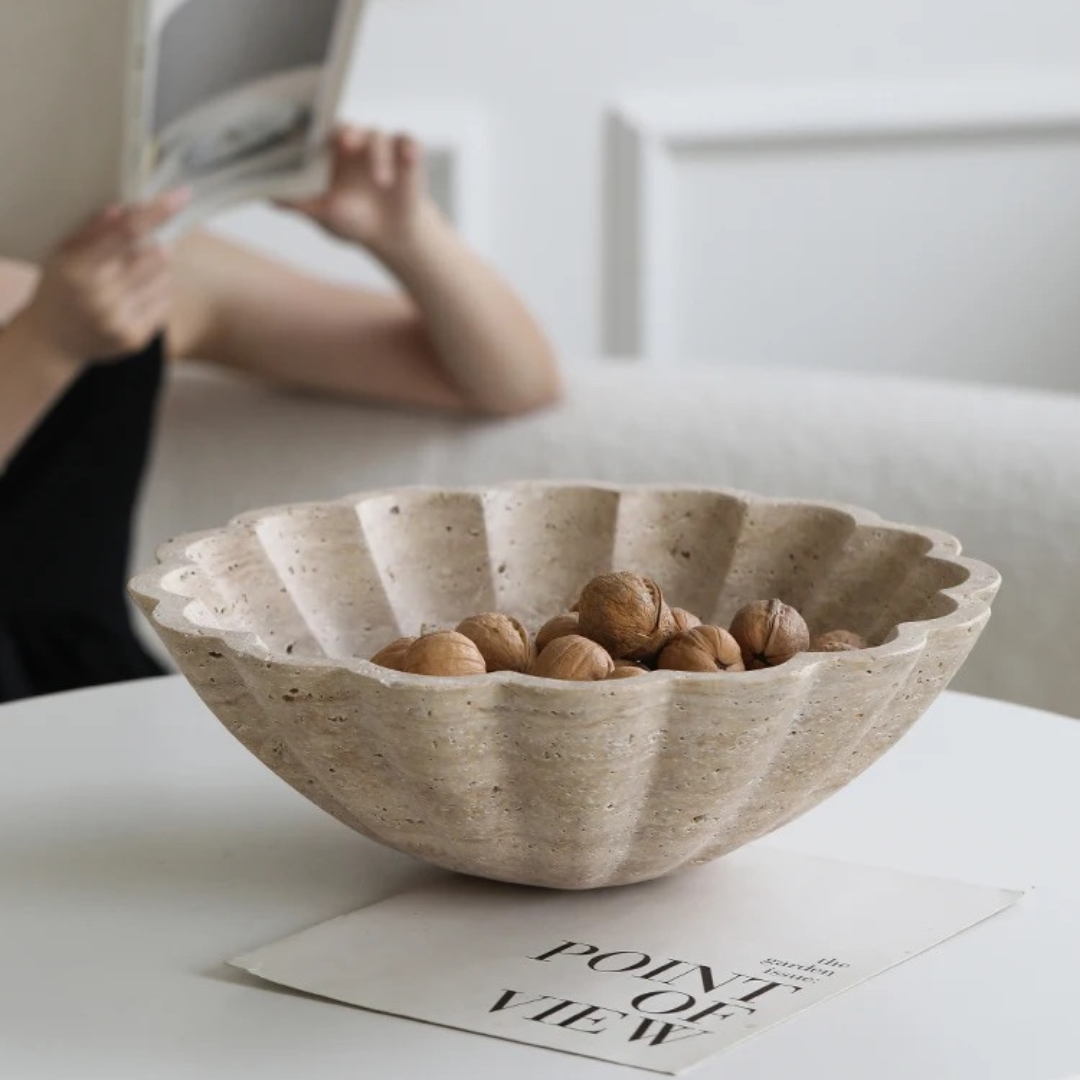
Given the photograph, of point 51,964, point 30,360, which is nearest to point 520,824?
point 51,964

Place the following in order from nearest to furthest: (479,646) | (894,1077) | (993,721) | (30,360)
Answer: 1. (894,1077)
2. (479,646)
3. (993,721)
4. (30,360)

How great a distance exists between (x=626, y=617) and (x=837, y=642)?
0.07 metres

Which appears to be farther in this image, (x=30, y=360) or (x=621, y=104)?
(x=621, y=104)

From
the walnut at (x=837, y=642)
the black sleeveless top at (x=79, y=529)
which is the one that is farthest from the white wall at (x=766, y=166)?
the walnut at (x=837, y=642)

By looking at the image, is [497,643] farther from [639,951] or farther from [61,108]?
[61,108]

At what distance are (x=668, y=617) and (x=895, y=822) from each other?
0.15 metres

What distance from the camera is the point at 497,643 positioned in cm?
59

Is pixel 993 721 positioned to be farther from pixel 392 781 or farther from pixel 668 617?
pixel 392 781

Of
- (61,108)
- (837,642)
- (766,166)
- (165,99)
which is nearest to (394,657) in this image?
(837,642)

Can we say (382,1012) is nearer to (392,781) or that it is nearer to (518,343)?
(392,781)

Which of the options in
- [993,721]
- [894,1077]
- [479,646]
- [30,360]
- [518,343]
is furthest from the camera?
[518,343]

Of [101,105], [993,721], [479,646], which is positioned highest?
[101,105]

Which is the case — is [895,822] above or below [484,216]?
below

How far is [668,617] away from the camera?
0.61m
